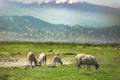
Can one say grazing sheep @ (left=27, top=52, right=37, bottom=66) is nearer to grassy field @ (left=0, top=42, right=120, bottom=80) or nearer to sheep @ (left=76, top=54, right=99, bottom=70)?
grassy field @ (left=0, top=42, right=120, bottom=80)

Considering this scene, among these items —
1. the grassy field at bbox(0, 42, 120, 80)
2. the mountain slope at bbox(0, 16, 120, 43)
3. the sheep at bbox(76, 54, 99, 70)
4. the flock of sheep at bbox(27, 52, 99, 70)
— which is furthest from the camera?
the sheep at bbox(76, 54, 99, 70)

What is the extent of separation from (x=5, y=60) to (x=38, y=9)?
1462mm

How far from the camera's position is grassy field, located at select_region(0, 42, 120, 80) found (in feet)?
22.8

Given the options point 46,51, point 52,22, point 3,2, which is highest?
point 3,2

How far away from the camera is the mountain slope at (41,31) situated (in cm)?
721

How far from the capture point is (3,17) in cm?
728

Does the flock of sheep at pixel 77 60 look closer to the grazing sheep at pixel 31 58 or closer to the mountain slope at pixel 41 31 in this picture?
the grazing sheep at pixel 31 58

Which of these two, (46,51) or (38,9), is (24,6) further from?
(46,51)

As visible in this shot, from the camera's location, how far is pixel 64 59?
26.2 ft

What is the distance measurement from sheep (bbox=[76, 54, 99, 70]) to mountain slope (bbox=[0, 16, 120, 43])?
431 mm

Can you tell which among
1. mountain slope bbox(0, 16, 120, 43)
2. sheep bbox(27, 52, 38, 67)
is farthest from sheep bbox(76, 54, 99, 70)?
sheep bbox(27, 52, 38, 67)

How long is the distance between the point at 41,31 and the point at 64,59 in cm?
108

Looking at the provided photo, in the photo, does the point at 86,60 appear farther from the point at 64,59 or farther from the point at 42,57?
the point at 42,57

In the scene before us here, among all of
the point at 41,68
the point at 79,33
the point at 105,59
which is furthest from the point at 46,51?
the point at 105,59
